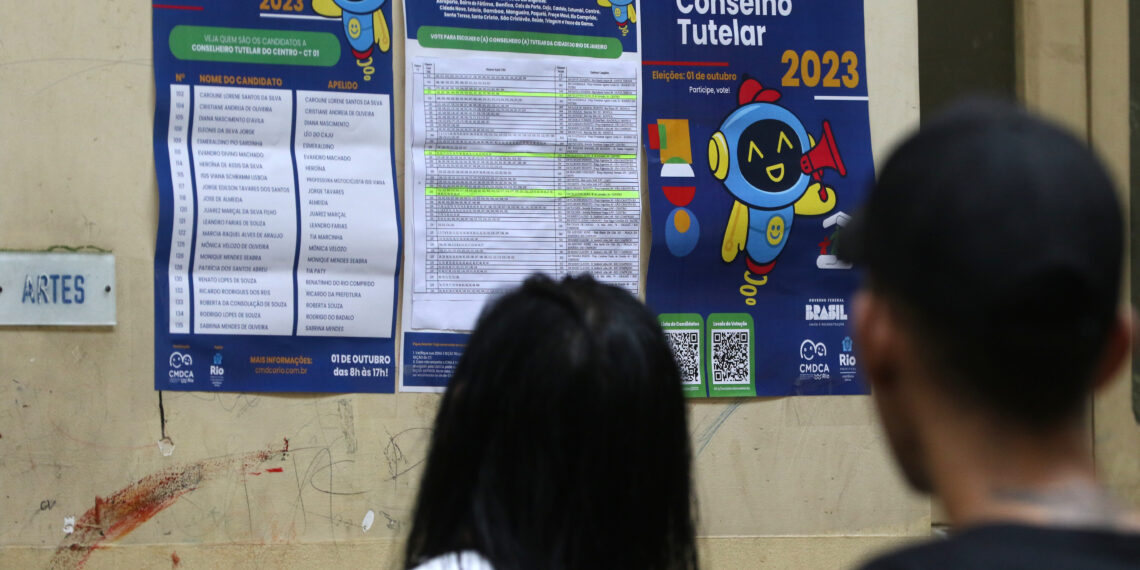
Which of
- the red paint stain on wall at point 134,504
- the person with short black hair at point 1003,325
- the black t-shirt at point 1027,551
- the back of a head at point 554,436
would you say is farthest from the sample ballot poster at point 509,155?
the black t-shirt at point 1027,551

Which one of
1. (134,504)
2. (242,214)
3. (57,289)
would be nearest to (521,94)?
(242,214)

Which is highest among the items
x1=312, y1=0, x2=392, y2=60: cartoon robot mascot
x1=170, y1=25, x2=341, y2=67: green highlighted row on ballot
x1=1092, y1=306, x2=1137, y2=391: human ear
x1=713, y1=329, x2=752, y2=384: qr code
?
x1=312, y1=0, x2=392, y2=60: cartoon robot mascot

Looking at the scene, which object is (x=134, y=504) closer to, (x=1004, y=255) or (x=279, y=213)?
(x=279, y=213)

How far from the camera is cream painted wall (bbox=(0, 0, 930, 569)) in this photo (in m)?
2.59

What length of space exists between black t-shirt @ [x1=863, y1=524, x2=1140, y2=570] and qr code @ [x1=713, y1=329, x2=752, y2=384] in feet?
7.20

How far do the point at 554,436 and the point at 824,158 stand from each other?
2.15 metres

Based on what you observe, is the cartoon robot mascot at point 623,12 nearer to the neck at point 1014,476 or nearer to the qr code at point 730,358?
the qr code at point 730,358

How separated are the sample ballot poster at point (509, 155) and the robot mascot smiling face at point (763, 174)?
12.0 inches

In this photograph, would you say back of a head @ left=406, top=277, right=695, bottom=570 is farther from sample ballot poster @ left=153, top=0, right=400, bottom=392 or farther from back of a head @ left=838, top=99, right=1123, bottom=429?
sample ballot poster @ left=153, top=0, right=400, bottom=392

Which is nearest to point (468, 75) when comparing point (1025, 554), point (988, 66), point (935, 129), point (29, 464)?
point (29, 464)

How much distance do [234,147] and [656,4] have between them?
1366mm

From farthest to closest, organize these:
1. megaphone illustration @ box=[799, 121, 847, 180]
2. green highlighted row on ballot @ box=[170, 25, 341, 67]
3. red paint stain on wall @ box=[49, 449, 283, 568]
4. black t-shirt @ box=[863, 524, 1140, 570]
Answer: megaphone illustration @ box=[799, 121, 847, 180], green highlighted row on ballot @ box=[170, 25, 341, 67], red paint stain on wall @ box=[49, 449, 283, 568], black t-shirt @ box=[863, 524, 1140, 570]

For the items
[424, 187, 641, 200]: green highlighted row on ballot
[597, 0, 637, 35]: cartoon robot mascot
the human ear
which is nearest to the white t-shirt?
the human ear

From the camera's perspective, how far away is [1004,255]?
0.73m
